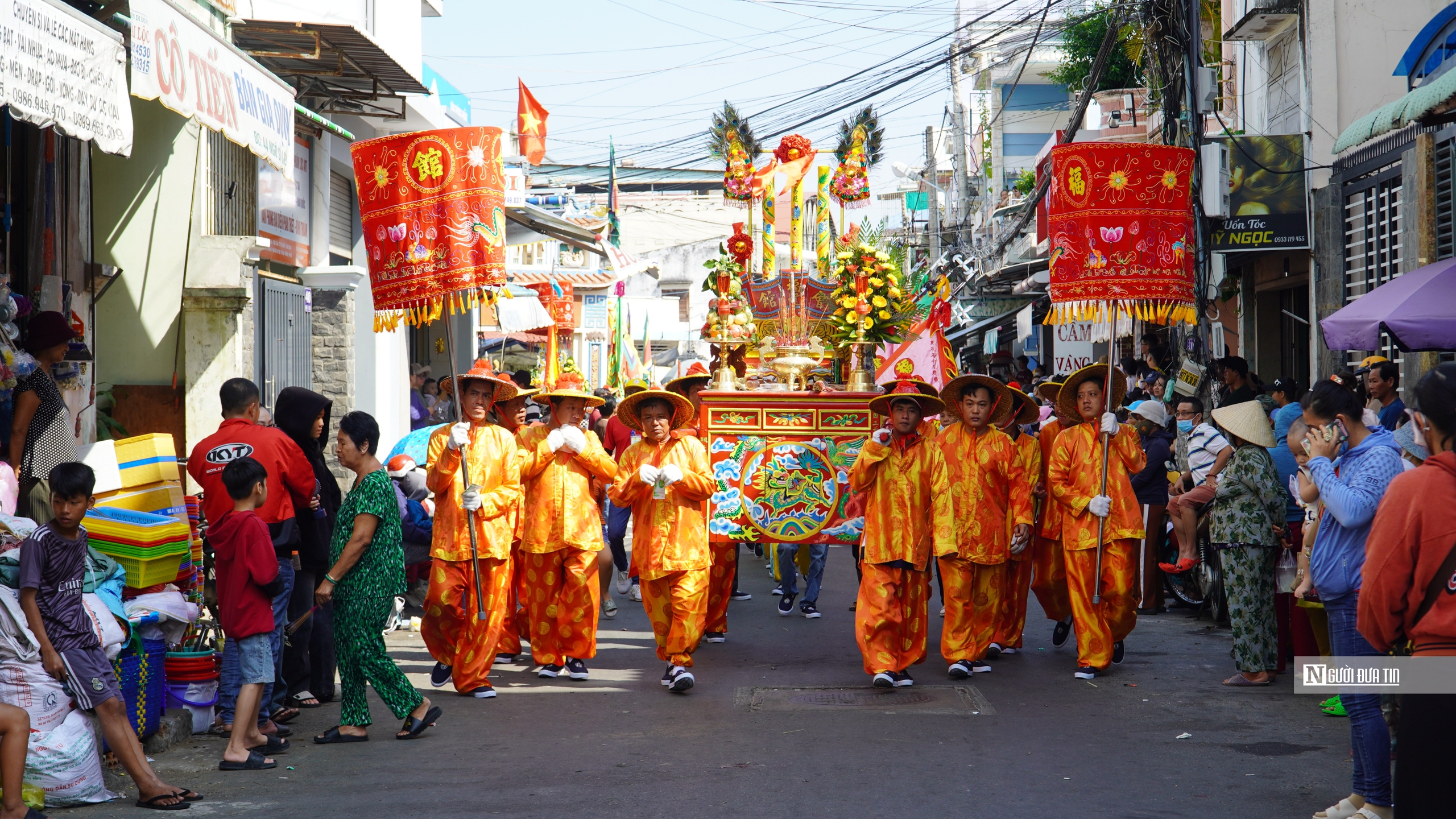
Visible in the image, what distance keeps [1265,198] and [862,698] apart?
25.9ft

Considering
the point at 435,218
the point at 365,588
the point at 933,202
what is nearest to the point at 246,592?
the point at 365,588

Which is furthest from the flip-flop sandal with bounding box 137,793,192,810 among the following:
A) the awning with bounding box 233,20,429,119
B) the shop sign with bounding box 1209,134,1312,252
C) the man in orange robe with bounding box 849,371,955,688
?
the shop sign with bounding box 1209,134,1312,252

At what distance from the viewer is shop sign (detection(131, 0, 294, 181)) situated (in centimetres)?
632

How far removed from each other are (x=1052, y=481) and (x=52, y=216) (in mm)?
6305

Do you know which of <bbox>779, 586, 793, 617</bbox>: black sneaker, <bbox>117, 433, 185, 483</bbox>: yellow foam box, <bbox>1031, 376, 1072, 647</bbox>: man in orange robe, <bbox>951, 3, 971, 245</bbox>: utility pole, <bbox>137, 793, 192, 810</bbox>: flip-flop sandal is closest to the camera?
<bbox>137, 793, 192, 810</bbox>: flip-flop sandal

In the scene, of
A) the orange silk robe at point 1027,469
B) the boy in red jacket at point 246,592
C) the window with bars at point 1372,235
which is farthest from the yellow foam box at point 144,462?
the window with bars at point 1372,235

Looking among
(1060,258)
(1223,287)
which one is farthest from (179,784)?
(1223,287)

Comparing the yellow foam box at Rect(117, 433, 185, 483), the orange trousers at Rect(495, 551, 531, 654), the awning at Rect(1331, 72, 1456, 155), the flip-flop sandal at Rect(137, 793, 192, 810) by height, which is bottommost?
the flip-flop sandal at Rect(137, 793, 192, 810)

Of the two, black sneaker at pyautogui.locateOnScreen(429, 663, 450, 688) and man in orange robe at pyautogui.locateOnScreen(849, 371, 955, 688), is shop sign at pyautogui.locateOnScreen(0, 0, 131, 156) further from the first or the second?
man in orange robe at pyautogui.locateOnScreen(849, 371, 955, 688)

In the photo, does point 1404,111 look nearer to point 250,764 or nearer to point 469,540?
point 469,540

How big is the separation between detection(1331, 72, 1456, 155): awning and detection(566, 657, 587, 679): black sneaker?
18.4 ft

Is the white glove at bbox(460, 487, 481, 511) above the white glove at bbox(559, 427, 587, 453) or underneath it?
underneath

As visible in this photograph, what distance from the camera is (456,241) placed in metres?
7.50

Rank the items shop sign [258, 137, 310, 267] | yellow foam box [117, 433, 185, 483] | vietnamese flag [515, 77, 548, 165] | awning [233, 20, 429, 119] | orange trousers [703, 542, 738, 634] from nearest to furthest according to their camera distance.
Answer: yellow foam box [117, 433, 185, 483] → orange trousers [703, 542, 738, 634] → awning [233, 20, 429, 119] → shop sign [258, 137, 310, 267] → vietnamese flag [515, 77, 548, 165]
